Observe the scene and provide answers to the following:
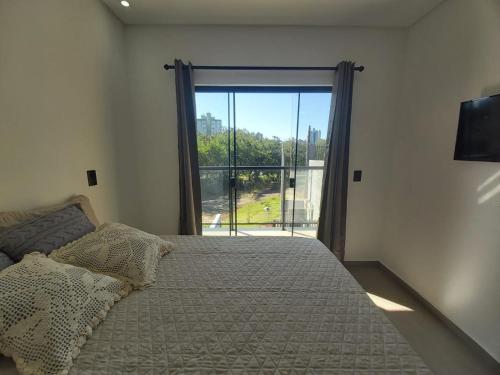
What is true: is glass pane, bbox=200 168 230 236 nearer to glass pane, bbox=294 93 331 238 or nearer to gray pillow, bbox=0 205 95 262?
glass pane, bbox=294 93 331 238

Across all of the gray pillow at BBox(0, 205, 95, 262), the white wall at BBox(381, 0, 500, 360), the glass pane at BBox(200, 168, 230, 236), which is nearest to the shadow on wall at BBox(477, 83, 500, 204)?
the white wall at BBox(381, 0, 500, 360)

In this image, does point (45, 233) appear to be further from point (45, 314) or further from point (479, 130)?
point (479, 130)

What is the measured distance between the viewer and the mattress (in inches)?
28.8

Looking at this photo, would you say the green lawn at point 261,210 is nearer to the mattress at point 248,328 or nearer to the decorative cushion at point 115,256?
the mattress at point 248,328

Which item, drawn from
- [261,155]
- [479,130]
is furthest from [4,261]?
[479,130]

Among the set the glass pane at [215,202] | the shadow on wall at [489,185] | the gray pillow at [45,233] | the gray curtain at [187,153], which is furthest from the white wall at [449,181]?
the gray pillow at [45,233]

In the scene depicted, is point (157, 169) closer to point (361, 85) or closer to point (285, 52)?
point (285, 52)

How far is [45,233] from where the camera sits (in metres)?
1.16

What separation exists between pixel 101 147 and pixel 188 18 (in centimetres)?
145

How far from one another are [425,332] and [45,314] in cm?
239

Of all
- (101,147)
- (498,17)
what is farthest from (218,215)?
(498,17)

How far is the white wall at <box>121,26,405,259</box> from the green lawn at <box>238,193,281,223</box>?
802mm

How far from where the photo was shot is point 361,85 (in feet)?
7.68

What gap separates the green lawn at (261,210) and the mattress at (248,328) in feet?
4.57
